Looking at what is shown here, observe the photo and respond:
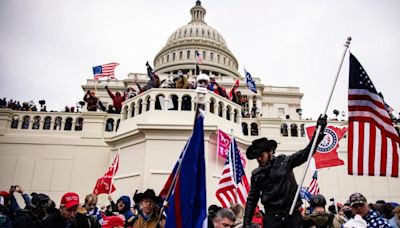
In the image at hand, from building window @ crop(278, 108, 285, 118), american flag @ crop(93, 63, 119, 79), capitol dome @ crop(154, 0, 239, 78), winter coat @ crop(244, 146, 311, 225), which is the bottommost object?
winter coat @ crop(244, 146, 311, 225)

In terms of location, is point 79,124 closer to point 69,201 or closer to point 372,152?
point 69,201

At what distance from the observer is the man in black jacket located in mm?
3859

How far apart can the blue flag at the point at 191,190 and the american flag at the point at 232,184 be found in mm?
5735

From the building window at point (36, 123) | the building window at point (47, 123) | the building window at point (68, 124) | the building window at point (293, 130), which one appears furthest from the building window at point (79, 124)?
the building window at point (293, 130)

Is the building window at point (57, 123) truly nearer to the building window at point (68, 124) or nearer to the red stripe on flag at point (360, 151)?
the building window at point (68, 124)

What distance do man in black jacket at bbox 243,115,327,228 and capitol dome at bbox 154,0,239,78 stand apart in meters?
58.1

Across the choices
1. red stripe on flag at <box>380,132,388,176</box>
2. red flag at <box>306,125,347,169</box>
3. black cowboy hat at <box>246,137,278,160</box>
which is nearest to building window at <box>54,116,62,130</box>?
red flag at <box>306,125,347,169</box>

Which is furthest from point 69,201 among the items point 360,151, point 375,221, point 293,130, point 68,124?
point 293,130

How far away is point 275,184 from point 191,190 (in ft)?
4.35

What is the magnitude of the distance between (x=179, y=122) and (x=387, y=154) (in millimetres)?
11147

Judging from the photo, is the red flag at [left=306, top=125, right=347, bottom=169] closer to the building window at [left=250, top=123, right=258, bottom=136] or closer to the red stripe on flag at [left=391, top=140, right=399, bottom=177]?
the red stripe on flag at [left=391, top=140, right=399, bottom=177]

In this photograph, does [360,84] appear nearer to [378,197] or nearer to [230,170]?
[230,170]

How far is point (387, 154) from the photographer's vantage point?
177 inches

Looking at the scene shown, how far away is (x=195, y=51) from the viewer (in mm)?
65750
